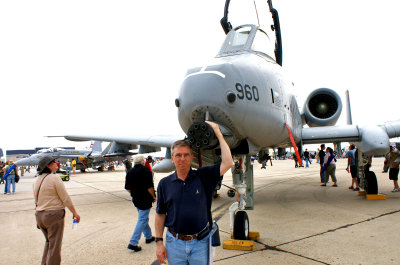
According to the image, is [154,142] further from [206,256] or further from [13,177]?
[13,177]

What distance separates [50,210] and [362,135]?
256 inches

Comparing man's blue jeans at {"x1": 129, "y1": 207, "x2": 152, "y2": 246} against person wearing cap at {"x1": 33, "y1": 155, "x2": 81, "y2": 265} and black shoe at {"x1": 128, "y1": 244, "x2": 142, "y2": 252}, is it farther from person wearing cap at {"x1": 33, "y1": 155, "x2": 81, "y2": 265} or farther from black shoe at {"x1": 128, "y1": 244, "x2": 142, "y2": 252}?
person wearing cap at {"x1": 33, "y1": 155, "x2": 81, "y2": 265}

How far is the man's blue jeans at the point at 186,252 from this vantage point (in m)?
1.94

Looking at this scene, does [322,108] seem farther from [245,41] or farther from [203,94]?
[203,94]

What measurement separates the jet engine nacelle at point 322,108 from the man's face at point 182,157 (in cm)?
641

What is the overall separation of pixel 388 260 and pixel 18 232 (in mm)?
6050

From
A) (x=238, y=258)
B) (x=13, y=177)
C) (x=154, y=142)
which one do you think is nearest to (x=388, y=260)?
(x=238, y=258)

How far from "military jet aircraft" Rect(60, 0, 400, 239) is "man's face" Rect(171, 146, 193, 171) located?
4.40 feet

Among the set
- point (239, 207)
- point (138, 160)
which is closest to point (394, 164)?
point (239, 207)

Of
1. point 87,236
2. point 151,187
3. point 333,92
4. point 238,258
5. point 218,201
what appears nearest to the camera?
point 238,258

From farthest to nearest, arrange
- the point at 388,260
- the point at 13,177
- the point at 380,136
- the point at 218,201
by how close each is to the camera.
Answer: the point at 13,177 < the point at 218,201 < the point at 380,136 < the point at 388,260

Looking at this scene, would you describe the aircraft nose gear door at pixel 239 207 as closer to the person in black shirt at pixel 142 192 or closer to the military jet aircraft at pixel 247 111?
the military jet aircraft at pixel 247 111

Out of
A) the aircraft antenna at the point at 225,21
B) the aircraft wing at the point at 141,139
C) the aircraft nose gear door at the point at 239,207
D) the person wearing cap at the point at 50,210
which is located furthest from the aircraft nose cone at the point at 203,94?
the aircraft wing at the point at 141,139

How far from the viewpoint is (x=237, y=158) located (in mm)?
4852
